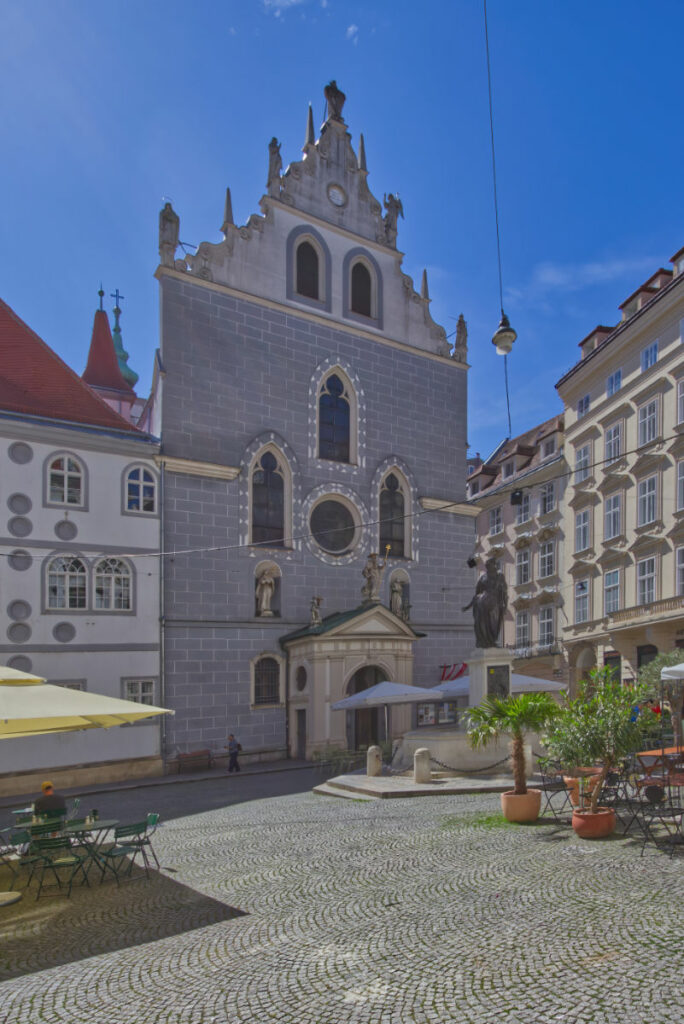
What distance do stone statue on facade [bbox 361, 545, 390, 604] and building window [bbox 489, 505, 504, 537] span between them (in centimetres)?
1979

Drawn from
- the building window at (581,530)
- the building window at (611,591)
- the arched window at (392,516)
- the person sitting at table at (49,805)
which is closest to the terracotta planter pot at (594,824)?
the person sitting at table at (49,805)

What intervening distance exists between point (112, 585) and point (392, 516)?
12.1m

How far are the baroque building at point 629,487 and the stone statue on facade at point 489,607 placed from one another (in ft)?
35.7

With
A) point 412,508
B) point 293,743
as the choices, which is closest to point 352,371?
point 412,508

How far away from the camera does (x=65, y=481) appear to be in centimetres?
2553

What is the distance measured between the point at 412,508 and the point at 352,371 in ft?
20.4

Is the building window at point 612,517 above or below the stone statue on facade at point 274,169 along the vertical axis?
below

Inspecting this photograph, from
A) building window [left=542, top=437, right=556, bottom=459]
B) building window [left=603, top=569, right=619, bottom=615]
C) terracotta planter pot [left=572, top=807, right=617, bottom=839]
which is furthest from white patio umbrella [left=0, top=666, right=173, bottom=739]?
building window [left=542, top=437, right=556, bottom=459]

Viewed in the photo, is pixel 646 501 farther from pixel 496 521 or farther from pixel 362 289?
pixel 496 521

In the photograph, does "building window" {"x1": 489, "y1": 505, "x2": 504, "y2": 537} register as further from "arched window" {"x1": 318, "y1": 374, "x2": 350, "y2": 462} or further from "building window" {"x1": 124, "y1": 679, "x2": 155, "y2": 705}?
"building window" {"x1": 124, "y1": 679, "x2": 155, "y2": 705}

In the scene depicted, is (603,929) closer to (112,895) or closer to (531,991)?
(531,991)

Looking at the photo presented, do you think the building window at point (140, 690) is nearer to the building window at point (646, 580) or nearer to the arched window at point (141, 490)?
the arched window at point (141, 490)

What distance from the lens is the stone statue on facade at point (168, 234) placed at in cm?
2854

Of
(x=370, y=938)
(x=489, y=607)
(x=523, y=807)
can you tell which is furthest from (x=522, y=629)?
(x=370, y=938)
